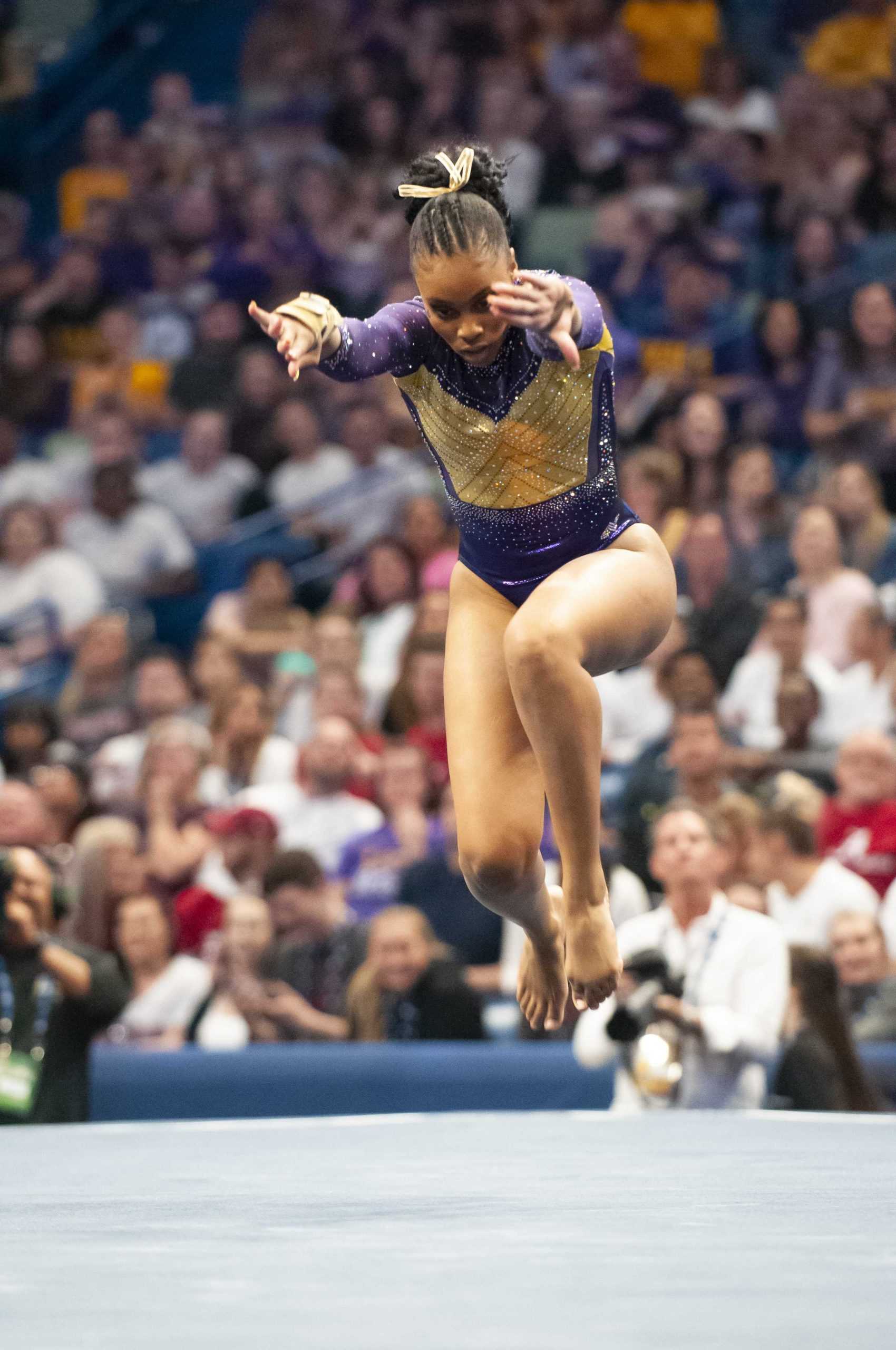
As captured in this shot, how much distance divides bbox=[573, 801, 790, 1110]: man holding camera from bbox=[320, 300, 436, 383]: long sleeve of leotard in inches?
71.5

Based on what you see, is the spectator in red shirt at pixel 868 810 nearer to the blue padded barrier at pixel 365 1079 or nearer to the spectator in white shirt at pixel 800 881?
the spectator in white shirt at pixel 800 881

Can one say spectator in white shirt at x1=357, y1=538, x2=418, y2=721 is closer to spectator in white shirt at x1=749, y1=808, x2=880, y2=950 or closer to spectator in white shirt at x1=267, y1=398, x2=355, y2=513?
spectator in white shirt at x1=267, y1=398, x2=355, y2=513

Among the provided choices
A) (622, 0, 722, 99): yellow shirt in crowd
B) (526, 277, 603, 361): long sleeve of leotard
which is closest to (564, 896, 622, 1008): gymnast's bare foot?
(526, 277, 603, 361): long sleeve of leotard

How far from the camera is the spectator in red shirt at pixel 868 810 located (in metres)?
6.34

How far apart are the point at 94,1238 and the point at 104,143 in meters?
10.3

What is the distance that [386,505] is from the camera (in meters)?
9.43

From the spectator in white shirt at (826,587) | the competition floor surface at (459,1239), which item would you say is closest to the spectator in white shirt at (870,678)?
the spectator in white shirt at (826,587)

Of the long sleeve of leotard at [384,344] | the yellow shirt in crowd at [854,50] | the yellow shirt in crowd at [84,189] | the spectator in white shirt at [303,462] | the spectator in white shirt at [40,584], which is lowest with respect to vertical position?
the long sleeve of leotard at [384,344]

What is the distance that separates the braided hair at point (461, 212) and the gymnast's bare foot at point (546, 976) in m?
1.34

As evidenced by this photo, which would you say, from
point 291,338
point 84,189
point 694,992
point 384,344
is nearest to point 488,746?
point 384,344

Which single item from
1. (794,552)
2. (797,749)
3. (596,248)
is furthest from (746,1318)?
(596,248)

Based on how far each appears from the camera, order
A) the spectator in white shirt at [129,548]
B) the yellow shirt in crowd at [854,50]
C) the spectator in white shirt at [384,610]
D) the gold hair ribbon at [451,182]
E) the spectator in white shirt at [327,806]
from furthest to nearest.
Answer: the yellow shirt in crowd at [854,50], the spectator in white shirt at [129,548], the spectator in white shirt at [384,610], the spectator in white shirt at [327,806], the gold hair ribbon at [451,182]

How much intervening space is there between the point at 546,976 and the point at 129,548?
219 inches

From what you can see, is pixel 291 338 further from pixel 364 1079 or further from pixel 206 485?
pixel 206 485
